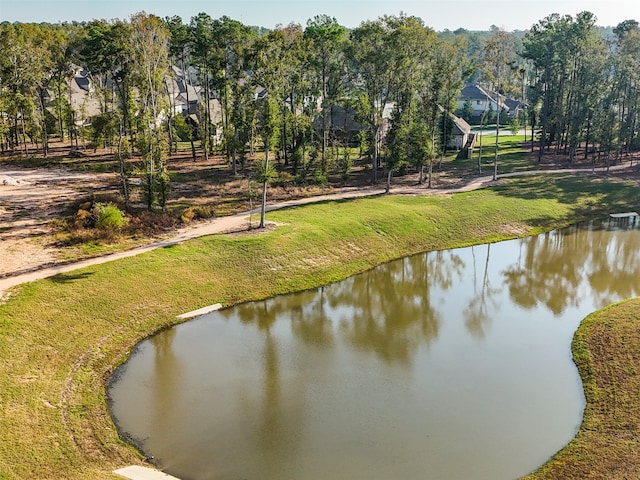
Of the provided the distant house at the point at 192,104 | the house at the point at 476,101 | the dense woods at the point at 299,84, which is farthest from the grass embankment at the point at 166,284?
the house at the point at 476,101

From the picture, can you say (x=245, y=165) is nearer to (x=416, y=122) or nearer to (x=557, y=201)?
(x=416, y=122)

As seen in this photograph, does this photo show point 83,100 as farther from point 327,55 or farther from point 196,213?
point 196,213

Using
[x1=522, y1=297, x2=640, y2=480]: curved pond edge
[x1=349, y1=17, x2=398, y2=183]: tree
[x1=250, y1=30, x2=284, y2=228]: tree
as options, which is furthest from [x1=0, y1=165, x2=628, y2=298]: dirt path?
[x1=522, y1=297, x2=640, y2=480]: curved pond edge

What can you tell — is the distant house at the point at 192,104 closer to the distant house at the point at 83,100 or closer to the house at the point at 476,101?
the distant house at the point at 83,100

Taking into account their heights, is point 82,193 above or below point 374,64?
below

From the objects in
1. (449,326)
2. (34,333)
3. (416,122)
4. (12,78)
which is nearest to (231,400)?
(34,333)

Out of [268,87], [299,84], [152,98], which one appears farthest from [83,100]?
[268,87]
